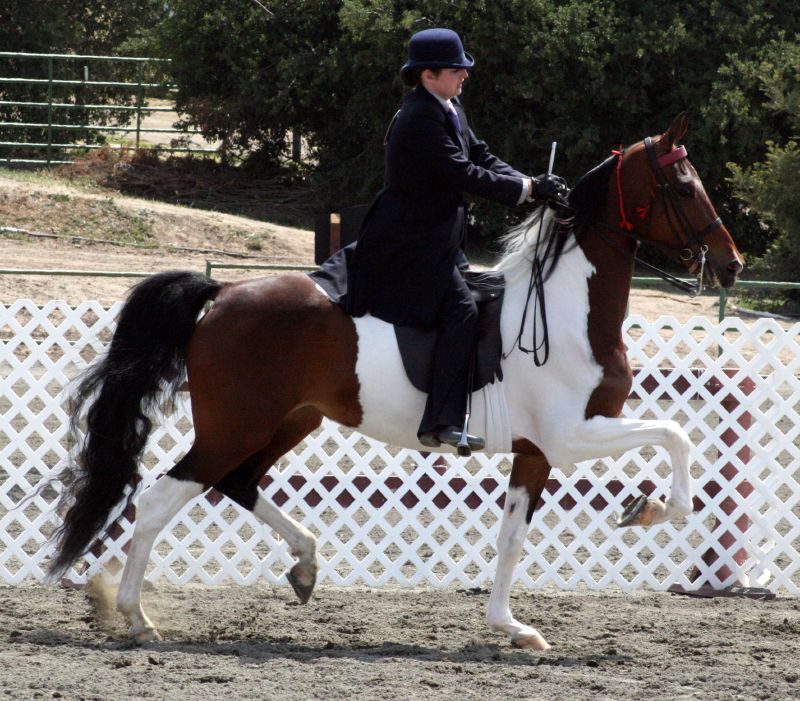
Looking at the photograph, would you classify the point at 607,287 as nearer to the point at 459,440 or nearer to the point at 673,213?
the point at 673,213

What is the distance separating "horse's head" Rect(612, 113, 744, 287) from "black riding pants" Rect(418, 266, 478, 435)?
75 centimetres

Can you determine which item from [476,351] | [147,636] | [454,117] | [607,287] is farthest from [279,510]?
[454,117]

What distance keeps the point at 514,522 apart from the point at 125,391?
1685mm

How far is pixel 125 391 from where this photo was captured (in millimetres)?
5035

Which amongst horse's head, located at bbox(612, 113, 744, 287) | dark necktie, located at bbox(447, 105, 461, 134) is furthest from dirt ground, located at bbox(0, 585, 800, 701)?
dark necktie, located at bbox(447, 105, 461, 134)

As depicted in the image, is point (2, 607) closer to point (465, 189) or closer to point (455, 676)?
point (455, 676)

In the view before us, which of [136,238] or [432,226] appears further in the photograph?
[136,238]

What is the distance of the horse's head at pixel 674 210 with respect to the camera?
489 cm

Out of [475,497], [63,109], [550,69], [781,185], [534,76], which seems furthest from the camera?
[63,109]

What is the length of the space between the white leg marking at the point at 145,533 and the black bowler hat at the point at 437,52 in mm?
1900

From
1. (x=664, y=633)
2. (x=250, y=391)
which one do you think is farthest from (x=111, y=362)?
(x=664, y=633)

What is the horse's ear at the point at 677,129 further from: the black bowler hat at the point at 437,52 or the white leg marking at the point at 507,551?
the white leg marking at the point at 507,551

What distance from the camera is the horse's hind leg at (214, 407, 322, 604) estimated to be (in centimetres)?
522

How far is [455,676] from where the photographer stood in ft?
14.6
